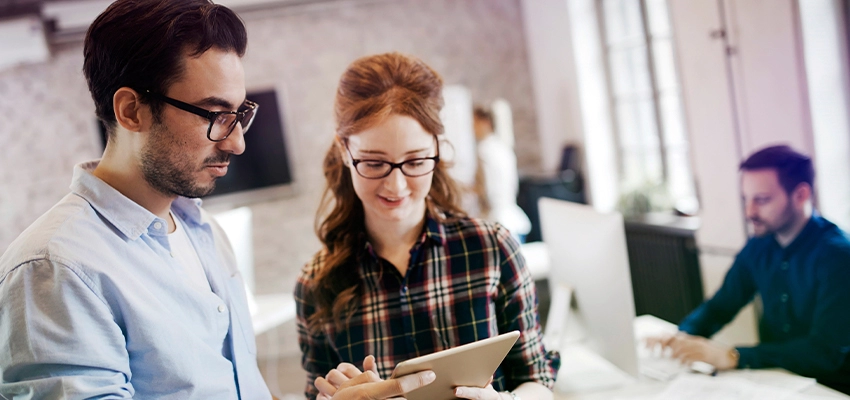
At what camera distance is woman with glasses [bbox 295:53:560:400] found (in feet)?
4.39

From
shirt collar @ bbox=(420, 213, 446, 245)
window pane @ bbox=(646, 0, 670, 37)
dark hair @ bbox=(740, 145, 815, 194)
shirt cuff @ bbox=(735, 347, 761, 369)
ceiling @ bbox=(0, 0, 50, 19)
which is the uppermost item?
ceiling @ bbox=(0, 0, 50, 19)

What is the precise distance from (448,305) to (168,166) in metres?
0.65

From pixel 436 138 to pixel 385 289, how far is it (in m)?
0.36

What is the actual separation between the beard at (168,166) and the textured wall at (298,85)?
14.0 feet

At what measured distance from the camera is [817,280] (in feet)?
6.06

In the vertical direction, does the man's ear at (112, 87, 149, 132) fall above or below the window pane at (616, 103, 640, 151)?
above

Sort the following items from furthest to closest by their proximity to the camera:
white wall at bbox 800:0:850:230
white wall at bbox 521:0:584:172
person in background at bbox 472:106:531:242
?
white wall at bbox 521:0:584:172 < person in background at bbox 472:106:531:242 < white wall at bbox 800:0:850:230

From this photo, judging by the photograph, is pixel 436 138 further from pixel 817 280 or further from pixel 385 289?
pixel 817 280

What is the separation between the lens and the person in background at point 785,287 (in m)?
1.75

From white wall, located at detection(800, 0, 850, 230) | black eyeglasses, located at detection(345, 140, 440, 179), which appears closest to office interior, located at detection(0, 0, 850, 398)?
white wall, located at detection(800, 0, 850, 230)

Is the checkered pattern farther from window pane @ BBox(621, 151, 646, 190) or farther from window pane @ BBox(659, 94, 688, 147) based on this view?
window pane @ BBox(659, 94, 688, 147)

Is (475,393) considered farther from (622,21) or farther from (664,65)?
(622,21)

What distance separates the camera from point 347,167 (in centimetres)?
152

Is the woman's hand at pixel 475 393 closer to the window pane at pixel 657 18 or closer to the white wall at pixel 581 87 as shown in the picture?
the window pane at pixel 657 18
